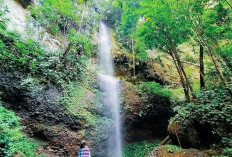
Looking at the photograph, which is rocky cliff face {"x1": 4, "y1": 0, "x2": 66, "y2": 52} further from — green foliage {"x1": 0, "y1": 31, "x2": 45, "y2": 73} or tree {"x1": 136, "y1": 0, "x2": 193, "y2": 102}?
tree {"x1": 136, "y1": 0, "x2": 193, "y2": 102}

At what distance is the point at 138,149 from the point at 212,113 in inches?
213

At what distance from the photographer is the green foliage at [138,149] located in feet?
30.9

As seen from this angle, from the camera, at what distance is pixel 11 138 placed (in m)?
4.29

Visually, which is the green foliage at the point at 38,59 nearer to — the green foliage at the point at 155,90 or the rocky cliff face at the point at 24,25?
the rocky cliff face at the point at 24,25

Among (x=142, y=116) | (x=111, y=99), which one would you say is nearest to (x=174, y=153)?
(x=142, y=116)

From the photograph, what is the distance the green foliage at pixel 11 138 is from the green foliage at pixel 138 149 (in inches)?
212

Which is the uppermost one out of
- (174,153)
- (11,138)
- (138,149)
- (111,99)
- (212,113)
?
(111,99)

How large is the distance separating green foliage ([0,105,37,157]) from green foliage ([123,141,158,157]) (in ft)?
17.7

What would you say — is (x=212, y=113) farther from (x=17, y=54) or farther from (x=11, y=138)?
(x=17, y=54)

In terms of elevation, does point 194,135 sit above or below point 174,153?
above

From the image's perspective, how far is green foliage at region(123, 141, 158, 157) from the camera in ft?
30.9

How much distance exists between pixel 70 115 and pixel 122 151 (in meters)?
4.02

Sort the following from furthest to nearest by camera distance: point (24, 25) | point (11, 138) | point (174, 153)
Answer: point (24, 25), point (174, 153), point (11, 138)

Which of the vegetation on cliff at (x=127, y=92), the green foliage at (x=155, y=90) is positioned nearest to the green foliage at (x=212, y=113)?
the vegetation on cliff at (x=127, y=92)
